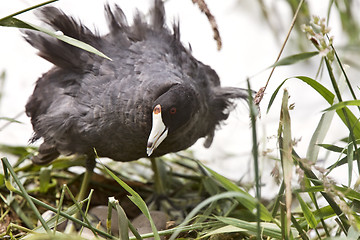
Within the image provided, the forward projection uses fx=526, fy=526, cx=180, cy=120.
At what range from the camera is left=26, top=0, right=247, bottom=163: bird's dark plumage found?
1.91m

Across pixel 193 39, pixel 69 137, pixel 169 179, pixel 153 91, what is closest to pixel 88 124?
pixel 69 137

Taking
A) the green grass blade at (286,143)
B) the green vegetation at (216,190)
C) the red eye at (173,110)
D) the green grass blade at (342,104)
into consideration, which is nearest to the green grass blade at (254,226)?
the green vegetation at (216,190)

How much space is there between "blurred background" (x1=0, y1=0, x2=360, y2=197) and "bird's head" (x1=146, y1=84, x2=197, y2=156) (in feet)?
1.86

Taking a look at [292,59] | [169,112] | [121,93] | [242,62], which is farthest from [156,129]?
[242,62]

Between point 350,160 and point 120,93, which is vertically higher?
point 120,93

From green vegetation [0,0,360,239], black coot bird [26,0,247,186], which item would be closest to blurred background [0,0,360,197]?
green vegetation [0,0,360,239]

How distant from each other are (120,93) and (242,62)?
1.80m

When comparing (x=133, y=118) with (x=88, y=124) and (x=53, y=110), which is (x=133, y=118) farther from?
(x=53, y=110)

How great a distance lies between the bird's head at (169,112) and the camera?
1.82 meters

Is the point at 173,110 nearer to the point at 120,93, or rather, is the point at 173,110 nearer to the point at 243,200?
the point at 120,93

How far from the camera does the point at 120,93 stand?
6.37 feet

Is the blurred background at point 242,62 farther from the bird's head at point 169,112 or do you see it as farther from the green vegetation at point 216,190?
the bird's head at point 169,112

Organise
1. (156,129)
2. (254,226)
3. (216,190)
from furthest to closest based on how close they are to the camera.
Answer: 1. (216,190)
2. (156,129)
3. (254,226)

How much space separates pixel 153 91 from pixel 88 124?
11.1 inches
